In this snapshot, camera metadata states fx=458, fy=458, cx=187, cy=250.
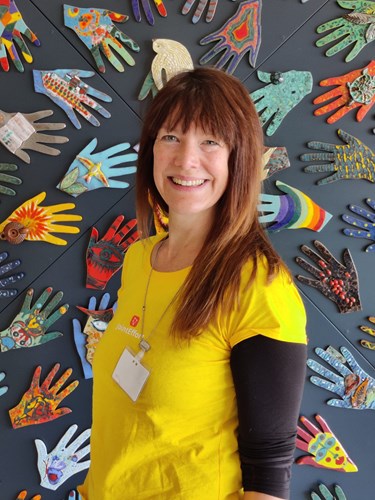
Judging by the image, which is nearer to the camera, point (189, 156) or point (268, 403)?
point (268, 403)

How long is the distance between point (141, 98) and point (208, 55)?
9.0 inches

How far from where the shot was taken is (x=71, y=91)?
1.31 metres

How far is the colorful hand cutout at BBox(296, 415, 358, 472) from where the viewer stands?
4.62 feet

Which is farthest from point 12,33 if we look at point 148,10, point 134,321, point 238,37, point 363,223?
point 363,223

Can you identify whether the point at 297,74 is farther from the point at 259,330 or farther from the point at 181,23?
the point at 259,330

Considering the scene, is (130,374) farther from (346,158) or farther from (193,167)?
(346,158)

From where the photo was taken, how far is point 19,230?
1.32 meters

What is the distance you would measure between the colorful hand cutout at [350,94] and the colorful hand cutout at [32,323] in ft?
3.15

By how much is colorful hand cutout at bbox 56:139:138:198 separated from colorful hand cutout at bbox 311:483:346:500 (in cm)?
113

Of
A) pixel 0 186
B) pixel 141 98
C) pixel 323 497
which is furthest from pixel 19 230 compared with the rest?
pixel 323 497

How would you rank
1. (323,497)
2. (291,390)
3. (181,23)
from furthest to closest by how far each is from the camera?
1. (323,497)
2. (181,23)
3. (291,390)

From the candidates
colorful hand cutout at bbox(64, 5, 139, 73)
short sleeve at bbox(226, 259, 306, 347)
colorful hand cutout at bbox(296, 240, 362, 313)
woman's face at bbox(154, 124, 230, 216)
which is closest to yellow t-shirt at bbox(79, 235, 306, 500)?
short sleeve at bbox(226, 259, 306, 347)

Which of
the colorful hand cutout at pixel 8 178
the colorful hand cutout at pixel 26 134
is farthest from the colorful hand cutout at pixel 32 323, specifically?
the colorful hand cutout at pixel 26 134

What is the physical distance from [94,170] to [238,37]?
0.56 metres
